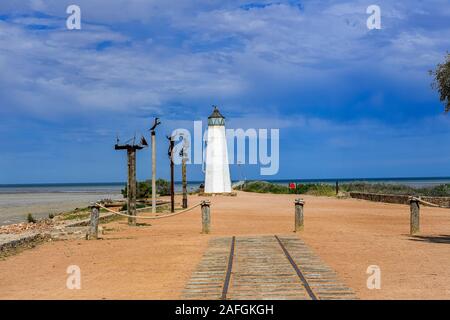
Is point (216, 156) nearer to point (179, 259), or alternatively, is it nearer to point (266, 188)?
point (266, 188)

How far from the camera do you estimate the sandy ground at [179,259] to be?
29.1 feet

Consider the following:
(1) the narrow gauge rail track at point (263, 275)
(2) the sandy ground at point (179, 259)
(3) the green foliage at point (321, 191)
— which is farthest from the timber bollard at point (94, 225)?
(3) the green foliage at point (321, 191)

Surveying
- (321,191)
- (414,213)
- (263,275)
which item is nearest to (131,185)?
(414,213)

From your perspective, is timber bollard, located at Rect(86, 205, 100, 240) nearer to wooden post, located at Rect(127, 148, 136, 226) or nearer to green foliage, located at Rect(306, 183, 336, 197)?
wooden post, located at Rect(127, 148, 136, 226)

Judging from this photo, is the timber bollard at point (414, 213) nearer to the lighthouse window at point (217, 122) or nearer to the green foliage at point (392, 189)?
the green foliage at point (392, 189)

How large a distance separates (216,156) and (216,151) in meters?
0.42

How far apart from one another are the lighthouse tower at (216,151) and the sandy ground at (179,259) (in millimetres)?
22422

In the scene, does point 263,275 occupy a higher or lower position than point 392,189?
higher

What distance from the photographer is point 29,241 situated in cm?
1561

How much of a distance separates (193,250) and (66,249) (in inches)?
126

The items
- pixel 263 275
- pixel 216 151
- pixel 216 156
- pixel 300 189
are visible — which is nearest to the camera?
pixel 263 275

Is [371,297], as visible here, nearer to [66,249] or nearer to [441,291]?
[441,291]

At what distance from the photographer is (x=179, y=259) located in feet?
39.8
